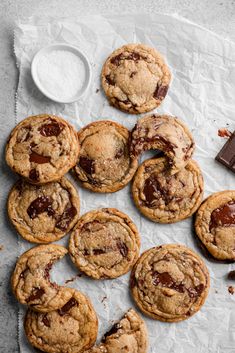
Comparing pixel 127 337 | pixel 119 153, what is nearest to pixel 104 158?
pixel 119 153

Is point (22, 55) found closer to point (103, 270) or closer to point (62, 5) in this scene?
point (62, 5)

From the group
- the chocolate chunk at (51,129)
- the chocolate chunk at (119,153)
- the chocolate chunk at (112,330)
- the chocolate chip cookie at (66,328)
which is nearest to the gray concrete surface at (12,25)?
the chocolate chip cookie at (66,328)

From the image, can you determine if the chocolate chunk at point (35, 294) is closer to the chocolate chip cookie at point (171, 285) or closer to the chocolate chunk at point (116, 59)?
the chocolate chip cookie at point (171, 285)

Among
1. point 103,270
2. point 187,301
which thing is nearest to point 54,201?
point 103,270

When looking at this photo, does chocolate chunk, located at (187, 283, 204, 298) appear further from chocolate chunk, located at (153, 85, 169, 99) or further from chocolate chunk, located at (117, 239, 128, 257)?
chocolate chunk, located at (153, 85, 169, 99)

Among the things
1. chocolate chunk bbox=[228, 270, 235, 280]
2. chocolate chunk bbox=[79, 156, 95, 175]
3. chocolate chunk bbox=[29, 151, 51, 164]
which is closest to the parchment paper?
chocolate chunk bbox=[228, 270, 235, 280]

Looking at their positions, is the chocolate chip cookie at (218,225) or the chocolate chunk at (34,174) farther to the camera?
the chocolate chip cookie at (218,225)
